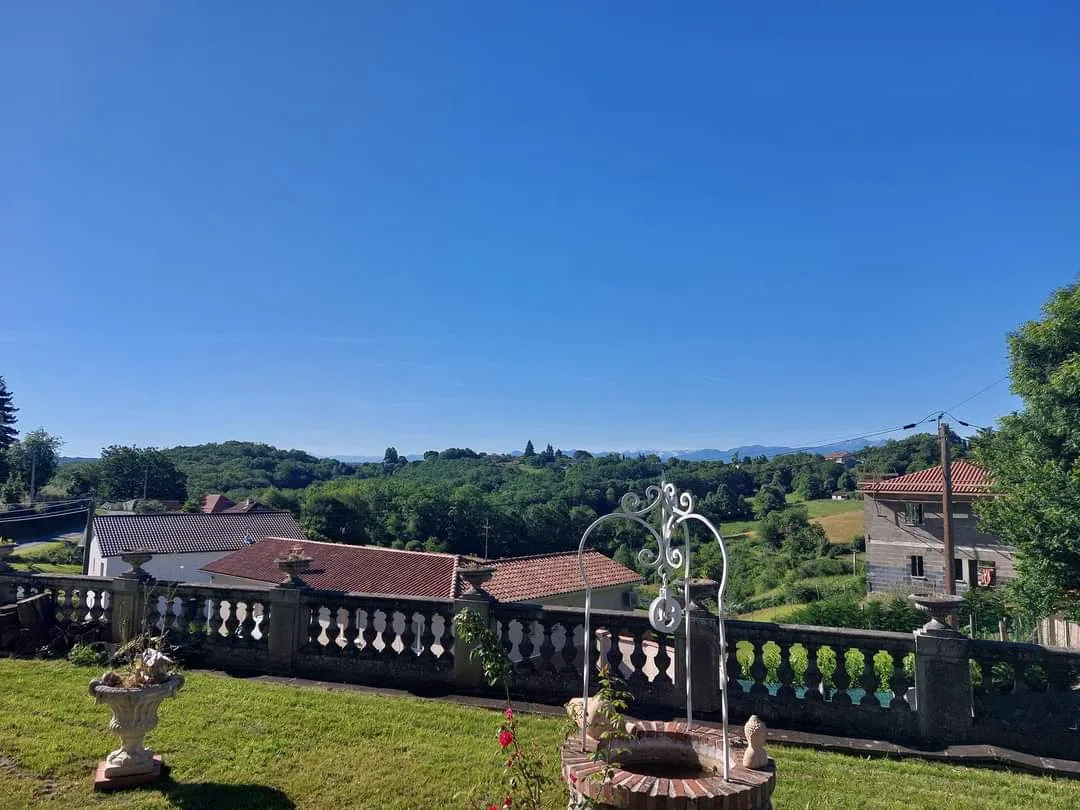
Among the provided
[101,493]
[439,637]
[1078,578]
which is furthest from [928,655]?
[101,493]

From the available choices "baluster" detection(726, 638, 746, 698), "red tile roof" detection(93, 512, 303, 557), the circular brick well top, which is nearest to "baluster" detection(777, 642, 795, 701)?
"baluster" detection(726, 638, 746, 698)

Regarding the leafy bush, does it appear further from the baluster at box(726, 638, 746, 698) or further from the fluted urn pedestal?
the baluster at box(726, 638, 746, 698)

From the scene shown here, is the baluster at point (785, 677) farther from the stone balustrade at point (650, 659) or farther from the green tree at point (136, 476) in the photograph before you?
the green tree at point (136, 476)

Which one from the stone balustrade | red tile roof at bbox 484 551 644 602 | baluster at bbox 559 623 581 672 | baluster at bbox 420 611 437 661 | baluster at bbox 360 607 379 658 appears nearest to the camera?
the stone balustrade

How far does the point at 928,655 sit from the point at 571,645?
3.68 m

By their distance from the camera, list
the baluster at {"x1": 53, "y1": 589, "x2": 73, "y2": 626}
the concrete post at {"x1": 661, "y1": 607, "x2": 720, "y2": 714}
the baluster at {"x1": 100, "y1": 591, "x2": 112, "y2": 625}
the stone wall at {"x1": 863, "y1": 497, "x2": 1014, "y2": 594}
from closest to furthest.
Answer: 1. the concrete post at {"x1": 661, "y1": 607, "x2": 720, "y2": 714}
2. the baluster at {"x1": 100, "y1": 591, "x2": 112, "y2": 625}
3. the baluster at {"x1": 53, "y1": 589, "x2": 73, "y2": 626}
4. the stone wall at {"x1": 863, "y1": 497, "x2": 1014, "y2": 594}

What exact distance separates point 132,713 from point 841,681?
6.43m

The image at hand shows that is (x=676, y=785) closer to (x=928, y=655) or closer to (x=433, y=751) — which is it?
(x=433, y=751)

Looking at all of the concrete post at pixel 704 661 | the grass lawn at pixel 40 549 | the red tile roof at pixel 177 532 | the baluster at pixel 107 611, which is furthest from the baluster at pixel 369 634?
the grass lawn at pixel 40 549

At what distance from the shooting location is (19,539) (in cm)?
4853

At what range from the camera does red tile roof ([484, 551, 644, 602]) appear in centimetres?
1903

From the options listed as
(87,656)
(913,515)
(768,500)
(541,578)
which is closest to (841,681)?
(87,656)

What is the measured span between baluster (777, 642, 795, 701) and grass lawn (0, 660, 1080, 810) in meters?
0.71

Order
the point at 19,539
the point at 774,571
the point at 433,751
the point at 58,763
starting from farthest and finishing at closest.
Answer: the point at 774,571 < the point at 19,539 < the point at 433,751 < the point at 58,763
